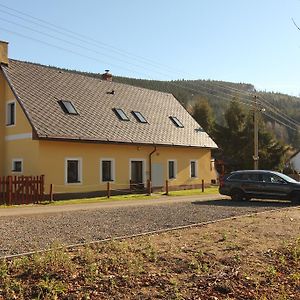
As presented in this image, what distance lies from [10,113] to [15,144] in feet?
6.65

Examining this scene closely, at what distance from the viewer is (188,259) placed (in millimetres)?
8477

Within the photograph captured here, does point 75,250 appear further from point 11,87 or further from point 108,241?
point 11,87

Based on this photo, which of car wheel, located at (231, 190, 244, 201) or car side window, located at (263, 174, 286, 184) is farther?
car wheel, located at (231, 190, 244, 201)

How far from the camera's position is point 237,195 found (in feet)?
74.7

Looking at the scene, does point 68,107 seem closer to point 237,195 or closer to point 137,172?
point 137,172

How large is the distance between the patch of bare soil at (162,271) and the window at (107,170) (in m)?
16.3

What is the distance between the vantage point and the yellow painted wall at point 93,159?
2375 centimetres

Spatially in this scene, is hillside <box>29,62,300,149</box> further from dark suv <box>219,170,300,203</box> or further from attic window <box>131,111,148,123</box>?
dark suv <box>219,170,300,203</box>

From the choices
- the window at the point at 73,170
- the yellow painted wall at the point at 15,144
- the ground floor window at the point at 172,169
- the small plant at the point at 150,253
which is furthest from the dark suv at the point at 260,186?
the small plant at the point at 150,253

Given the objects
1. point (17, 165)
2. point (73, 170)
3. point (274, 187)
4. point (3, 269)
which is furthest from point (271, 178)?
point (3, 269)

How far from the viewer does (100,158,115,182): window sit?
26.7 m

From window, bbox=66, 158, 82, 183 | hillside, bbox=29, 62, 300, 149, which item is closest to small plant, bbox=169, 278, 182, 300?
window, bbox=66, 158, 82, 183

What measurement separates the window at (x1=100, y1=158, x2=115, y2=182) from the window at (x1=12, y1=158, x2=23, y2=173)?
4466 millimetres

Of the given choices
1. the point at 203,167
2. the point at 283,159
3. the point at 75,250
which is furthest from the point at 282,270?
the point at 283,159
